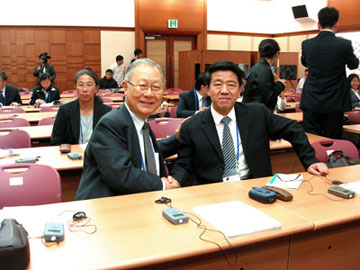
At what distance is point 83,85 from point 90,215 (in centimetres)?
222

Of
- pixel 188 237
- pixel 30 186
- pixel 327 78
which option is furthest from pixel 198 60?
pixel 188 237

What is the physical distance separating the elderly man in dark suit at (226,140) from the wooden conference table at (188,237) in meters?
0.42

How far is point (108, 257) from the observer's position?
1.29m

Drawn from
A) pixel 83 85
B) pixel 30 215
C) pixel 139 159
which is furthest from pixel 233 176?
pixel 83 85

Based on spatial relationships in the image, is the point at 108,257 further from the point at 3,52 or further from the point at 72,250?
the point at 3,52

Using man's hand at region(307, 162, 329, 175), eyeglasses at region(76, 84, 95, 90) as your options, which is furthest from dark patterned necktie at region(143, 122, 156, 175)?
eyeglasses at region(76, 84, 95, 90)

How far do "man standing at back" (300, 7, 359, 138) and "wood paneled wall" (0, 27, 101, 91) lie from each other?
Result: 8.64m

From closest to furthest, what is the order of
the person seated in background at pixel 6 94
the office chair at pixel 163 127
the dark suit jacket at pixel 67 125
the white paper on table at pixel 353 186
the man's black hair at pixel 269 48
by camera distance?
the white paper on table at pixel 353 186, the dark suit jacket at pixel 67 125, the man's black hair at pixel 269 48, the office chair at pixel 163 127, the person seated in background at pixel 6 94

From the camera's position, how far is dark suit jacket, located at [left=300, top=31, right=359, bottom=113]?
397 centimetres

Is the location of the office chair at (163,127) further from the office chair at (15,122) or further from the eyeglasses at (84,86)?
the office chair at (15,122)

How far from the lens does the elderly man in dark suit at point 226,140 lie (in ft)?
8.13

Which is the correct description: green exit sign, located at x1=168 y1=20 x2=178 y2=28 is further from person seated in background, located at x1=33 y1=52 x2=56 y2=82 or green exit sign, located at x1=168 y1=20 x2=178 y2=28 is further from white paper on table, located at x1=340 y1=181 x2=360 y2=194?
white paper on table, located at x1=340 y1=181 x2=360 y2=194

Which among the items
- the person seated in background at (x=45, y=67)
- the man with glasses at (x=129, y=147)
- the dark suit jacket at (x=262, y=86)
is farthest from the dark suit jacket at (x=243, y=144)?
the person seated in background at (x=45, y=67)

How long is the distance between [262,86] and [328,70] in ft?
2.80
